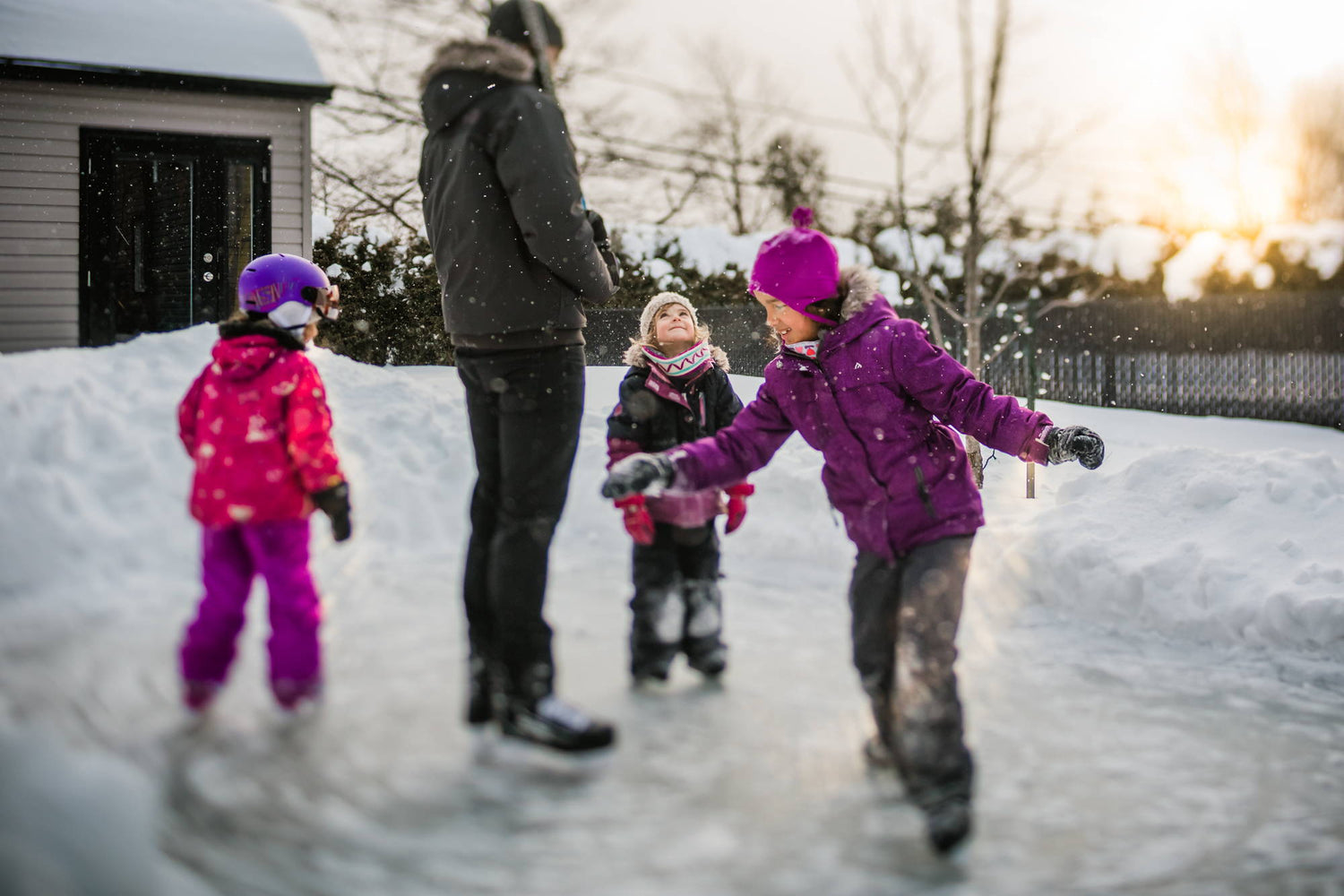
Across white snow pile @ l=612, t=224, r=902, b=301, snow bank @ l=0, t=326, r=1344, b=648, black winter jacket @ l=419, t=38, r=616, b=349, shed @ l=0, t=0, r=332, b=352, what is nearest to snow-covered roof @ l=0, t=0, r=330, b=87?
shed @ l=0, t=0, r=332, b=352

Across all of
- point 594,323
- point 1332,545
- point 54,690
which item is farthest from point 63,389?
point 594,323

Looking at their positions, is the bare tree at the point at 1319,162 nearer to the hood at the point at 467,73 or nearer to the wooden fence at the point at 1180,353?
the wooden fence at the point at 1180,353

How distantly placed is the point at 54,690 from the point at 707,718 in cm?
95

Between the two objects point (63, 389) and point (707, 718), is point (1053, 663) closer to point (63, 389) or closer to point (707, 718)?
point (707, 718)

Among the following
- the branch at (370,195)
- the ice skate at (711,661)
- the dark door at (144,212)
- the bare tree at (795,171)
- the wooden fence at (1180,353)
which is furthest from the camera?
the wooden fence at (1180,353)

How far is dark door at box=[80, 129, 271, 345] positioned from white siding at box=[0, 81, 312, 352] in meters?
0.08

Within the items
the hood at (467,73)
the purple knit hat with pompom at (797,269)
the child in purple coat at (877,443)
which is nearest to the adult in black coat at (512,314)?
the hood at (467,73)

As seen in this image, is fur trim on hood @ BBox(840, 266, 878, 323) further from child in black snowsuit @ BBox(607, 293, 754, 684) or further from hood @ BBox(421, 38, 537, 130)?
hood @ BBox(421, 38, 537, 130)

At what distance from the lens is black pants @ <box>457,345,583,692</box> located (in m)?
1.57

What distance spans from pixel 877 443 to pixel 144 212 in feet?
17.1

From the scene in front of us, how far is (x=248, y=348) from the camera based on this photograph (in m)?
1.57

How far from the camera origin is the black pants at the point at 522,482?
1.57 meters

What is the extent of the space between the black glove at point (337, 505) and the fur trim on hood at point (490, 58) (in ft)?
2.19

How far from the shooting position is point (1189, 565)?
2865 millimetres
